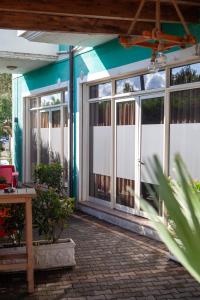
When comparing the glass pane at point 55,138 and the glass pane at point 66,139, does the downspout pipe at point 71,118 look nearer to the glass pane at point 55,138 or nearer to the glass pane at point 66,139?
the glass pane at point 66,139

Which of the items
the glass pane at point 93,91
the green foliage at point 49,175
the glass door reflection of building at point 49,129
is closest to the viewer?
the glass pane at point 93,91

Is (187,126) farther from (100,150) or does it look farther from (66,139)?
(66,139)

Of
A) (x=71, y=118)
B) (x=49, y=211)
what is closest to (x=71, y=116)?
(x=71, y=118)

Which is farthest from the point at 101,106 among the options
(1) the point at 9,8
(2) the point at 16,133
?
(2) the point at 16,133

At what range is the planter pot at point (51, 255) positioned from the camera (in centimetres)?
444

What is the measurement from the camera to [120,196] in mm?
7289

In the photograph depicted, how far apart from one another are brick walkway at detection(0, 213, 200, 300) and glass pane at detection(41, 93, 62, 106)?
14.9 feet

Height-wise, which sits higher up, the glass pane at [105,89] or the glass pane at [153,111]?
the glass pane at [105,89]

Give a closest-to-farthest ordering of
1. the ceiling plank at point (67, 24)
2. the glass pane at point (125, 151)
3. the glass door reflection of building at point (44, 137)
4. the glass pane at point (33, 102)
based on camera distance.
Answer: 1. the ceiling plank at point (67, 24)
2. the glass pane at point (125, 151)
3. the glass door reflection of building at point (44, 137)
4. the glass pane at point (33, 102)

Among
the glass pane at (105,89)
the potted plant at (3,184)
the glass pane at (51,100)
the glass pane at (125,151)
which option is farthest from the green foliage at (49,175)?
the potted plant at (3,184)

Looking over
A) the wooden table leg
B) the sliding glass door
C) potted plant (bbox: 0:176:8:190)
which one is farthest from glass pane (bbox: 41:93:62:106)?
the wooden table leg

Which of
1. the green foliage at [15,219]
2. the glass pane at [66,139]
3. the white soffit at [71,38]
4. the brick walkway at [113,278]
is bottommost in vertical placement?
the brick walkway at [113,278]

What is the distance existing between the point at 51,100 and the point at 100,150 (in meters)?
2.74

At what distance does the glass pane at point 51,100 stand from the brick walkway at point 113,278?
14.9 feet
